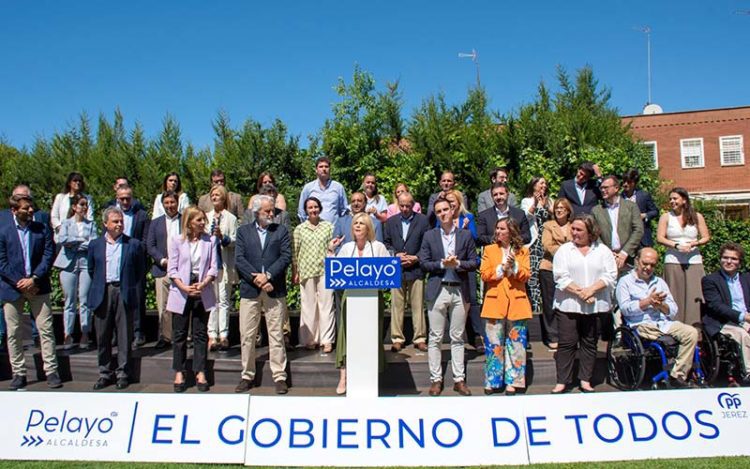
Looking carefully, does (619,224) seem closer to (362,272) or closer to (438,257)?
(438,257)

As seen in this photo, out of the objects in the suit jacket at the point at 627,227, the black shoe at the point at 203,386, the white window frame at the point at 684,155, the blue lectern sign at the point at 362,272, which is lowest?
the black shoe at the point at 203,386

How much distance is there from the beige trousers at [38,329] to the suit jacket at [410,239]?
12.5ft

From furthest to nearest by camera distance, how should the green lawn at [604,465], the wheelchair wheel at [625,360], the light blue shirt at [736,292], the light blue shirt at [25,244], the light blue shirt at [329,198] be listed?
1. the light blue shirt at [329,198]
2. the light blue shirt at [25,244]
3. the light blue shirt at [736,292]
4. the wheelchair wheel at [625,360]
5. the green lawn at [604,465]

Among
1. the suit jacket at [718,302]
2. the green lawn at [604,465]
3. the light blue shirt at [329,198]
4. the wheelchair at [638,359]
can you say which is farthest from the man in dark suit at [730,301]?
the light blue shirt at [329,198]

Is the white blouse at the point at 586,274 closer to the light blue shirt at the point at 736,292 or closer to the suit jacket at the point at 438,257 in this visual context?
the suit jacket at the point at 438,257

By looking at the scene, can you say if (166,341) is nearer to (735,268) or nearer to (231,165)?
(231,165)

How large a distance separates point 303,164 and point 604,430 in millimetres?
7534

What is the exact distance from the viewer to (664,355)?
16.7 ft

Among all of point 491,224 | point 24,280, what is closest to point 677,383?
point 491,224

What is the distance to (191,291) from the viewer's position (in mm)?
5375

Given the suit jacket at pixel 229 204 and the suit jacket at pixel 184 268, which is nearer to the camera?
the suit jacket at pixel 184 268

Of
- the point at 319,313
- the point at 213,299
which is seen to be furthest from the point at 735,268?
the point at 213,299

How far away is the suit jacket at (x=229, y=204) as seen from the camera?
659cm

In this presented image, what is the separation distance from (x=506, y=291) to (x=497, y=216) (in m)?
1.14
